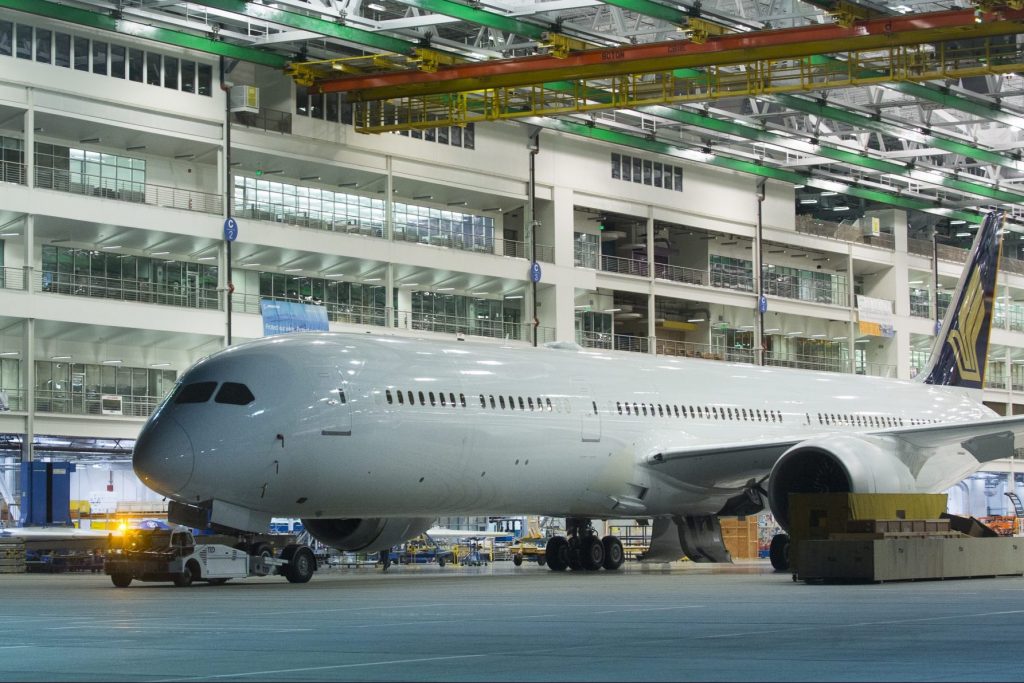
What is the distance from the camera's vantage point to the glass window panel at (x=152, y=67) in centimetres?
4216

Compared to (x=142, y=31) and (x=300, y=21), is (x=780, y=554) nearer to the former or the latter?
(x=300, y=21)

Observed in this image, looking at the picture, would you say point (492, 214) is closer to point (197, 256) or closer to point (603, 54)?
point (197, 256)

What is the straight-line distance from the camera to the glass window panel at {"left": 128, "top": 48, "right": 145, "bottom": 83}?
41781mm

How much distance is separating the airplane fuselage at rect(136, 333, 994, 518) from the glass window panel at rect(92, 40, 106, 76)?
20.5m

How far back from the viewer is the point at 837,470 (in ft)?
77.5

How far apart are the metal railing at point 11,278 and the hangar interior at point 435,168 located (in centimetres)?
13

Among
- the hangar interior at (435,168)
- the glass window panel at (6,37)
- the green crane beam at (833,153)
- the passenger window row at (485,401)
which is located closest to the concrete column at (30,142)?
the hangar interior at (435,168)

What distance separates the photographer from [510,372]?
78.5 feet

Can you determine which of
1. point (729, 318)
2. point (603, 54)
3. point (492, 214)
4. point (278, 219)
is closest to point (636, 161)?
point (492, 214)

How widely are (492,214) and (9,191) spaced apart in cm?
2003

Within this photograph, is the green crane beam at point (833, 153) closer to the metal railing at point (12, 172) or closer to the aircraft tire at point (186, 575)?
the metal railing at point (12, 172)

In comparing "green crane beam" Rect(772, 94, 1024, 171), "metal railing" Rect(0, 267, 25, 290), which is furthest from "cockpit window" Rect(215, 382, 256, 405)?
"green crane beam" Rect(772, 94, 1024, 171)

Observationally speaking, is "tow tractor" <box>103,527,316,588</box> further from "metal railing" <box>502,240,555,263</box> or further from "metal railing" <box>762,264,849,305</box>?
"metal railing" <box>762,264,849,305</box>

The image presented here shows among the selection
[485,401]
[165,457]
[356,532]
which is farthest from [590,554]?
[165,457]
